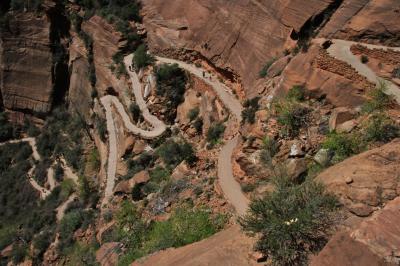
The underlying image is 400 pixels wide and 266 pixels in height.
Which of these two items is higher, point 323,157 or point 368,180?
point 368,180

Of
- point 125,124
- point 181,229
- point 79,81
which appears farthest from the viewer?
point 79,81

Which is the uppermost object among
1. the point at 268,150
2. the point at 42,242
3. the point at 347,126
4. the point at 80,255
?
the point at 347,126

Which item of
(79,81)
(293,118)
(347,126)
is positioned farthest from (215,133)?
(79,81)

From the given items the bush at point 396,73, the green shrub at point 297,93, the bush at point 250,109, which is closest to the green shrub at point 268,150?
the green shrub at point 297,93

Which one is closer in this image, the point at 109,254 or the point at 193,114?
the point at 109,254

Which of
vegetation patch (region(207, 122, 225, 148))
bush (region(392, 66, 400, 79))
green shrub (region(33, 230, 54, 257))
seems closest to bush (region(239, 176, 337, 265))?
bush (region(392, 66, 400, 79))

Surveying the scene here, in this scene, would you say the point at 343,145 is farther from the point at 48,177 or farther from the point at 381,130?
the point at 48,177

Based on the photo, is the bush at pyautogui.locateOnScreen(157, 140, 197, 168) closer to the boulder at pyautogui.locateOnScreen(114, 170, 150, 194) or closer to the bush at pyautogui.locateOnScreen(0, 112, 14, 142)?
the boulder at pyautogui.locateOnScreen(114, 170, 150, 194)

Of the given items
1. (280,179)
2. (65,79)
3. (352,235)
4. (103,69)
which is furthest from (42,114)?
(352,235)
